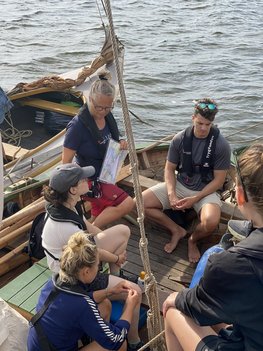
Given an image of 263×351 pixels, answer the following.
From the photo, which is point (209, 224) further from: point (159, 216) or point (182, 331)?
point (182, 331)

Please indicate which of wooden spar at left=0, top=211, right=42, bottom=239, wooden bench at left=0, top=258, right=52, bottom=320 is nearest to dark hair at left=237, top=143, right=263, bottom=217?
wooden bench at left=0, top=258, right=52, bottom=320

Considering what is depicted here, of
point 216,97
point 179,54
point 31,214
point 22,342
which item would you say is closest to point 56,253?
point 22,342

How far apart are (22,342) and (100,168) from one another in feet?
5.76

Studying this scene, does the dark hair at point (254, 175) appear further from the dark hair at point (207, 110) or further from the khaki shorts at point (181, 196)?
the khaki shorts at point (181, 196)

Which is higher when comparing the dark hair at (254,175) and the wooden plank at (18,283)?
the dark hair at (254,175)

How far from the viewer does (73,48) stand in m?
16.9

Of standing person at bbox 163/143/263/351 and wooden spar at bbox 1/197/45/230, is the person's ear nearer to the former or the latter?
standing person at bbox 163/143/263/351

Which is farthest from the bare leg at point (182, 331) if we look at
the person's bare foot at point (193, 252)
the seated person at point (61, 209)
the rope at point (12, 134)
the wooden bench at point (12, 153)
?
the rope at point (12, 134)

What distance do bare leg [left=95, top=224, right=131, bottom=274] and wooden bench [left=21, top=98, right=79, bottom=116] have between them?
15.0 ft

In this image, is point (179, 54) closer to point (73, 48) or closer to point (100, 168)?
point (73, 48)

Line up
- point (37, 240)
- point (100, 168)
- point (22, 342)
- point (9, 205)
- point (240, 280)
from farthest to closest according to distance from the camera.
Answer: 1. point (9, 205)
2. point (100, 168)
3. point (37, 240)
4. point (22, 342)
5. point (240, 280)

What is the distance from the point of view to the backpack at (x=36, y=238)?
13.0 ft

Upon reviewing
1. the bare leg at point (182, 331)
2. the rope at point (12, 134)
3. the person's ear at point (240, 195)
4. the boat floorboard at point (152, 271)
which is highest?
the person's ear at point (240, 195)

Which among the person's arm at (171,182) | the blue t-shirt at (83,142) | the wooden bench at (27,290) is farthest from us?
the person's arm at (171,182)
